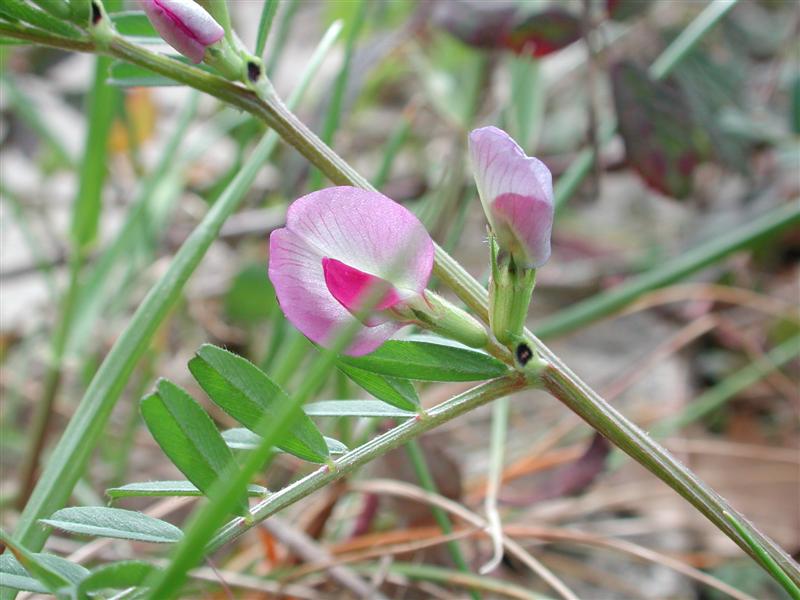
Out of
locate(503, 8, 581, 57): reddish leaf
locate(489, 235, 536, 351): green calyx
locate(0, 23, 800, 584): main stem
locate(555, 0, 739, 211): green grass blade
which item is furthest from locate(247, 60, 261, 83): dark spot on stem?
locate(503, 8, 581, 57): reddish leaf

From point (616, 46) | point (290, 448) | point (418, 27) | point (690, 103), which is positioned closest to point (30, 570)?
point (290, 448)

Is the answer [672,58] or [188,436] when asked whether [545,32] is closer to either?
[672,58]

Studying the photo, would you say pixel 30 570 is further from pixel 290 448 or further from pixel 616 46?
pixel 616 46

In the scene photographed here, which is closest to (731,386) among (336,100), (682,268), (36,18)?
(682,268)

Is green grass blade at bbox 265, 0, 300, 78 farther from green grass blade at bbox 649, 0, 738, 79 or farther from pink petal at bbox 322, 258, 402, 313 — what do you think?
pink petal at bbox 322, 258, 402, 313

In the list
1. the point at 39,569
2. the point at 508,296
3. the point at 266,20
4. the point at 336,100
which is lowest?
the point at 39,569

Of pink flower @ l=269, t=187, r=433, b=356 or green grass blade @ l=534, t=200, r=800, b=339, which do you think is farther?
green grass blade @ l=534, t=200, r=800, b=339

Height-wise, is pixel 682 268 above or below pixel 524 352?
above
